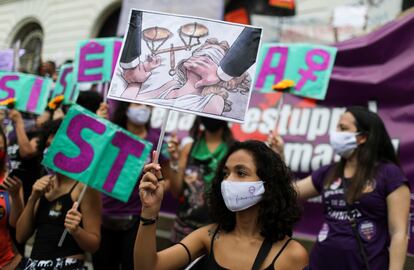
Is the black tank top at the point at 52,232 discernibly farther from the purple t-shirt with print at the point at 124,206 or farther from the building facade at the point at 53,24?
the building facade at the point at 53,24

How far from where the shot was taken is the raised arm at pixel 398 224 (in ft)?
7.52

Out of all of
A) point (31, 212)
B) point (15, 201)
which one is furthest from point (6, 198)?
point (31, 212)

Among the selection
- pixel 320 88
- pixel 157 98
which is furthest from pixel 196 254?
pixel 320 88

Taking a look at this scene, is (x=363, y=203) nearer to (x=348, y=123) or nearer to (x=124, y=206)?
(x=348, y=123)

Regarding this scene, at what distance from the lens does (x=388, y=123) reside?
3.31m

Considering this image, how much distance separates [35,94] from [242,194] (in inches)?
121

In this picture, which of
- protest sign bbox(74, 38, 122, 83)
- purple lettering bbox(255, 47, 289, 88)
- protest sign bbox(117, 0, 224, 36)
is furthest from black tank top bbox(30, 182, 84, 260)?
protest sign bbox(117, 0, 224, 36)

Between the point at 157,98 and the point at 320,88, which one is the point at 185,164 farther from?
the point at 157,98

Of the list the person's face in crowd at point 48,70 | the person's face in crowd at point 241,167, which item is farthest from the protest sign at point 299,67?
the person's face in crowd at point 48,70

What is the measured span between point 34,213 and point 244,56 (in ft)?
5.03

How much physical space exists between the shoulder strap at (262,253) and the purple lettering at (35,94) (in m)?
3.14

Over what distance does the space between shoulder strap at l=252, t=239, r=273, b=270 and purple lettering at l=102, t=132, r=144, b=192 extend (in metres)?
1.24

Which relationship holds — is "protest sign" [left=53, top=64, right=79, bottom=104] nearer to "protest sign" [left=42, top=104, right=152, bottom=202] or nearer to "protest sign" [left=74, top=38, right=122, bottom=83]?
"protest sign" [left=74, top=38, right=122, bottom=83]

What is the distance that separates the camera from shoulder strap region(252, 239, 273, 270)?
175 centimetres
